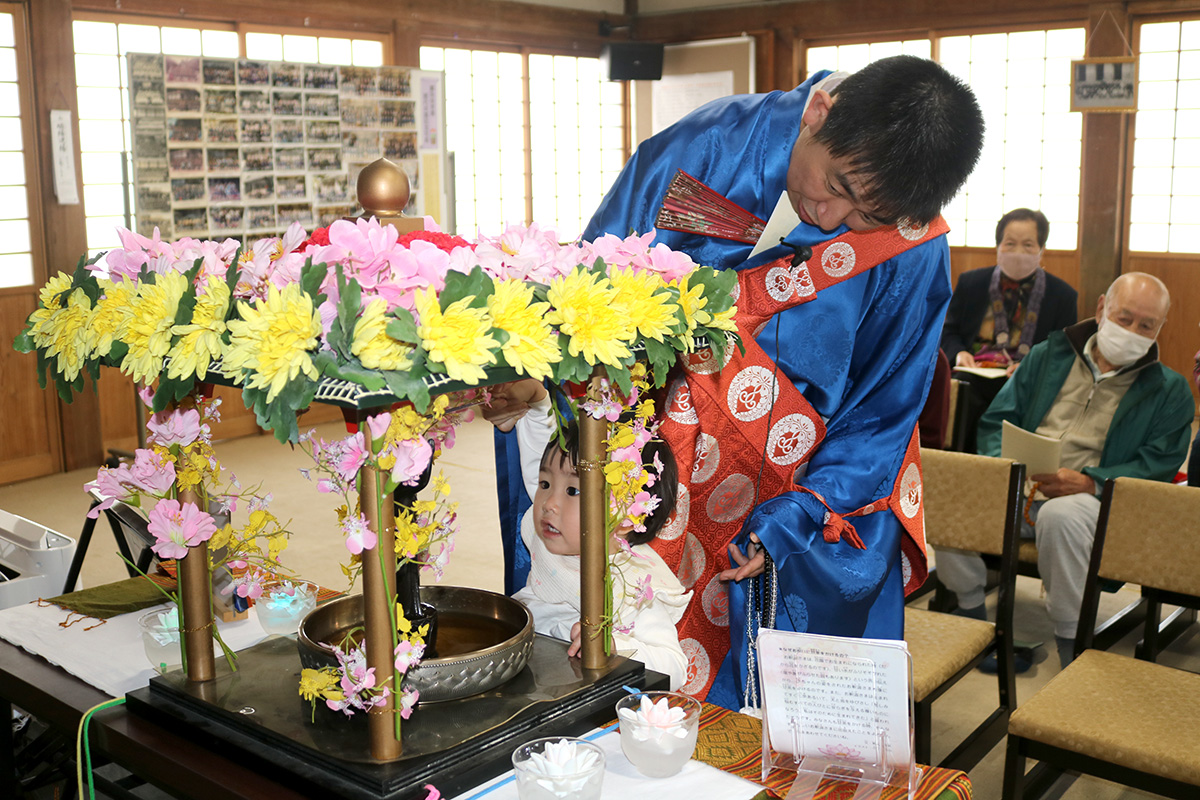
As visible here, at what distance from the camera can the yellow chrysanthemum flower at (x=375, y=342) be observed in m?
0.90

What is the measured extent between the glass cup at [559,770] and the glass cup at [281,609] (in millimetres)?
534

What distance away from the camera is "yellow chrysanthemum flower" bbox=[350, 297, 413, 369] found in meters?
0.90

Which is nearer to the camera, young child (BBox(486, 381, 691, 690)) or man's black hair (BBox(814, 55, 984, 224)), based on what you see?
man's black hair (BBox(814, 55, 984, 224))

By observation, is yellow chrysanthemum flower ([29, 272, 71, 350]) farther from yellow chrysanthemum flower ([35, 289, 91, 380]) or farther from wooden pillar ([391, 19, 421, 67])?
wooden pillar ([391, 19, 421, 67])

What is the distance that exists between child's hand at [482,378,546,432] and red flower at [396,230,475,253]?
373 mm

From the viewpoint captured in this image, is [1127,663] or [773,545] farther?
[1127,663]

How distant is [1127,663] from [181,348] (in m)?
2.03

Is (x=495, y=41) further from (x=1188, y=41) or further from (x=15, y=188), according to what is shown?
(x=1188, y=41)

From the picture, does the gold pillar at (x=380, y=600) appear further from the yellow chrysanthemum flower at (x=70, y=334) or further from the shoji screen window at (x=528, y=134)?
the shoji screen window at (x=528, y=134)

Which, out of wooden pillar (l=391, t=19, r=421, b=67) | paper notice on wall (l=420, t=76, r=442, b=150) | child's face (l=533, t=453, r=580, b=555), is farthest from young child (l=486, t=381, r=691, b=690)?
wooden pillar (l=391, t=19, r=421, b=67)

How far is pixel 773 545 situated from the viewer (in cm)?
160

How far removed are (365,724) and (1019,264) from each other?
4215 millimetres

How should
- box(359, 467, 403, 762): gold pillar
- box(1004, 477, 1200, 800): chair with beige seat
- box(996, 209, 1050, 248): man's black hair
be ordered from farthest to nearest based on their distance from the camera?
box(996, 209, 1050, 248): man's black hair
box(1004, 477, 1200, 800): chair with beige seat
box(359, 467, 403, 762): gold pillar

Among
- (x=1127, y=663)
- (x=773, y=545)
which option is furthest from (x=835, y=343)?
(x=1127, y=663)
